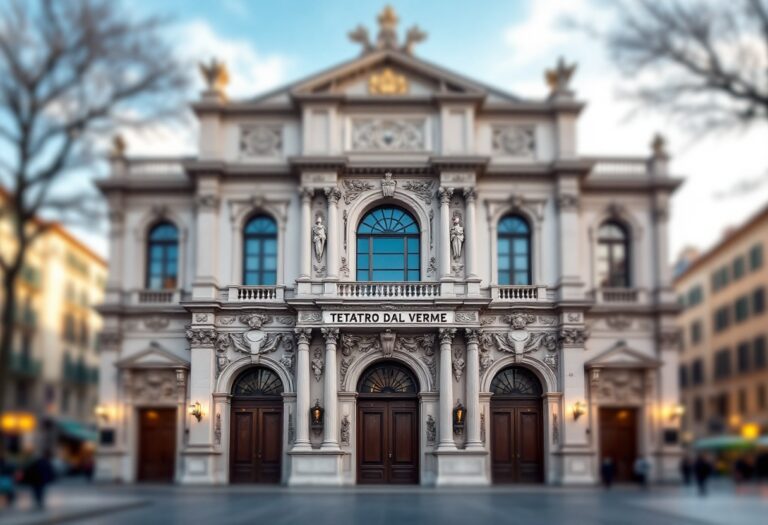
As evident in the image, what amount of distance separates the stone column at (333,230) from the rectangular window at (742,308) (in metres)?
29.1

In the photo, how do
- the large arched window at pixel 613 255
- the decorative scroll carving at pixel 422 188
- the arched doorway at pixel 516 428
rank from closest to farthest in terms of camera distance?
the arched doorway at pixel 516 428 < the decorative scroll carving at pixel 422 188 < the large arched window at pixel 613 255

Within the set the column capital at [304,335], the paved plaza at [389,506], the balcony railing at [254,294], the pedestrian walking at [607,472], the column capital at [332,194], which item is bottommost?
the paved plaza at [389,506]

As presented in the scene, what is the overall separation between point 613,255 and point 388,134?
34.2 ft

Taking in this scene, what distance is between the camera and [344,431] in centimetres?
3422

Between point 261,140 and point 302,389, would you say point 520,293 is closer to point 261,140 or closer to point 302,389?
point 302,389

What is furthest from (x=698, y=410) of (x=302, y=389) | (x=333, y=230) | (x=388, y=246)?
(x=302, y=389)

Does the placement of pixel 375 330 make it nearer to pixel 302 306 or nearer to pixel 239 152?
pixel 302 306

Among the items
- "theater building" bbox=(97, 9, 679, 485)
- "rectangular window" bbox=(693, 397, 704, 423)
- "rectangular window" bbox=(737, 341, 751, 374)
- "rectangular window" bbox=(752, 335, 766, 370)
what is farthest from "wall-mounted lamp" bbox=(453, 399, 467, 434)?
"rectangular window" bbox=(693, 397, 704, 423)

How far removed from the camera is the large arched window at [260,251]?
119 ft

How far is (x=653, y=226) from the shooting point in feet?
122

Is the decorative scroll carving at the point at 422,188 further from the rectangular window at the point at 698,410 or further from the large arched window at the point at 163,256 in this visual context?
the rectangular window at the point at 698,410

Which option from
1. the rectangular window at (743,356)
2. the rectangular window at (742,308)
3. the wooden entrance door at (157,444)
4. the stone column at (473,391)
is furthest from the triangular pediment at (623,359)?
the rectangular window at (742,308)

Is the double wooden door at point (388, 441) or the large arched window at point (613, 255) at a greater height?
the large arched window at point (613, 255)

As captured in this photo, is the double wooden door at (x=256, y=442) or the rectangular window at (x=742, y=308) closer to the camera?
the double wooden door at (x=256, y=442)
